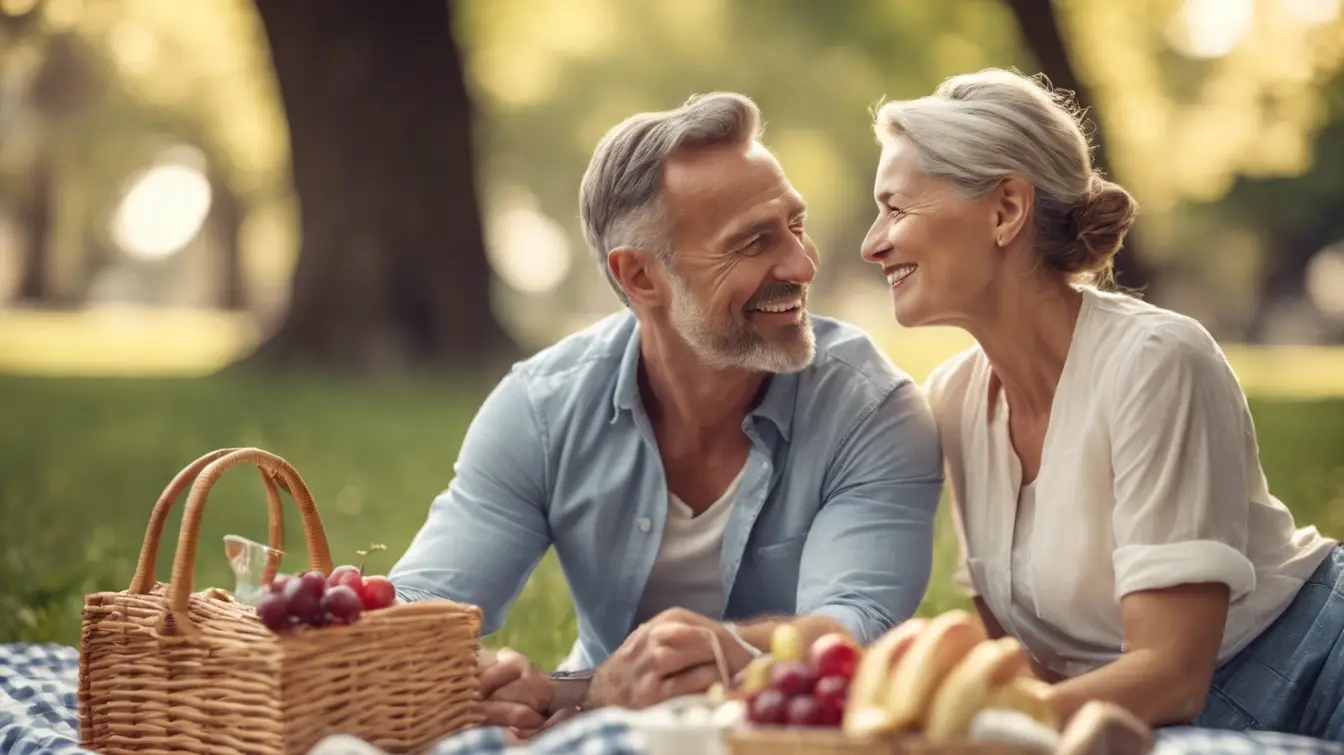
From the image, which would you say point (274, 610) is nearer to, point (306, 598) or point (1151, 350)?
point (306, 598)

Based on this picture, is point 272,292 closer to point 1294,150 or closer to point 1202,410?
point 1294,150

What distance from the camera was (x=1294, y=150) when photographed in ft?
68.2

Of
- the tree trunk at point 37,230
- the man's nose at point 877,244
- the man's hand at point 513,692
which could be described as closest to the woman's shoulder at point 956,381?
the man's nose at point 877,244

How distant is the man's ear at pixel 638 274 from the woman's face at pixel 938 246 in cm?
69

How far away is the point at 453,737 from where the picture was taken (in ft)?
9.59

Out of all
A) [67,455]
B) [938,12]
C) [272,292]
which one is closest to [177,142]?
[272,292]

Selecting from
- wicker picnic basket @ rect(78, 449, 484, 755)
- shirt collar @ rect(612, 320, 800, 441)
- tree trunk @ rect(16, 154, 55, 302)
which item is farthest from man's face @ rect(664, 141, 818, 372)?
tree trunk @ rect(16, 154, 55, 302)

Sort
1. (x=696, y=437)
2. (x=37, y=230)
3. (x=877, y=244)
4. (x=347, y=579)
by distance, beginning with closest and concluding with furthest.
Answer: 1. (x=347, y=579)
2. (x=877, y=244)
3. (x=696, y=437)
4. (x=37, y=230)

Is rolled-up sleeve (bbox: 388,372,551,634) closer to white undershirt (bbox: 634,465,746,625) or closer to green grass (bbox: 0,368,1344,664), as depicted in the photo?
white undershirt (bbox: 634,465,746,625)

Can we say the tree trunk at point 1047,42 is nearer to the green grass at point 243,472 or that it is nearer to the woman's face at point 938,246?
the green grass at point 243,472

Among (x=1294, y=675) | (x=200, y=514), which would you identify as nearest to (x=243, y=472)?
(x=200, y=514)

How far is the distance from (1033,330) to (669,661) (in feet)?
4.00

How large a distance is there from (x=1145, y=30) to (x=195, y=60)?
54.0ft

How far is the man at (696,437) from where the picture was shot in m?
3.97
